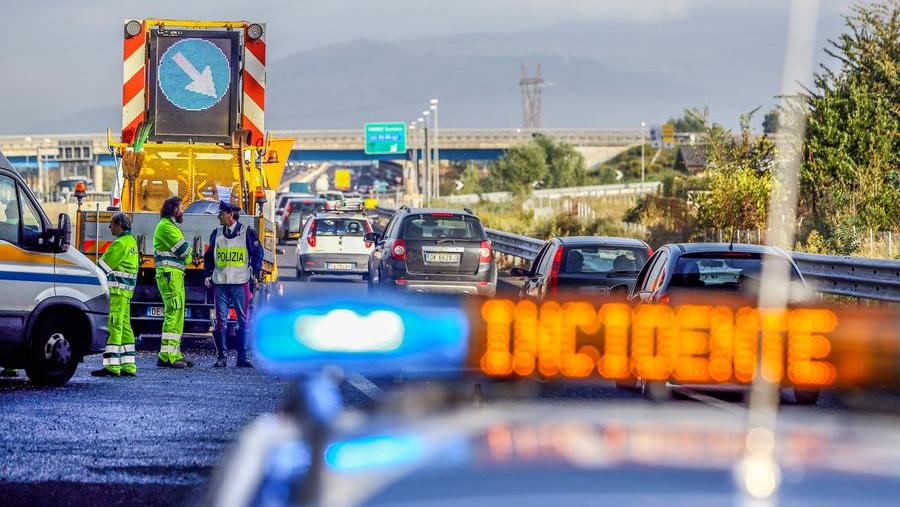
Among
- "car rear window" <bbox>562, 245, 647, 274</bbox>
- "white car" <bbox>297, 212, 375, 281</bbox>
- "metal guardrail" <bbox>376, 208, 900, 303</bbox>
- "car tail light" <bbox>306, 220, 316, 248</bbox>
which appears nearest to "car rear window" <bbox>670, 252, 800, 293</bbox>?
"metal guardrail" <bbox>376, 208, 900, 303</bbox>

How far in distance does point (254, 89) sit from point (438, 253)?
15.4ft

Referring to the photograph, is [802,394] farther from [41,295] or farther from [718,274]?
[41,295]

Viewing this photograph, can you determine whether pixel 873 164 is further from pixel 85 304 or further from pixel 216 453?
pixel 216 453

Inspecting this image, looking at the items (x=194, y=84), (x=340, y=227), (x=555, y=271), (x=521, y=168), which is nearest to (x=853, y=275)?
(x=555, y=271)

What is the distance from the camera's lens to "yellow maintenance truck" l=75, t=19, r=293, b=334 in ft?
66.7

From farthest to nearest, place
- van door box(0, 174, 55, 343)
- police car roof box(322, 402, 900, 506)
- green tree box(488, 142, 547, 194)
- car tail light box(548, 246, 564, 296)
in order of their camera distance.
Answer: green tree box(488, 142, 547, 194), car tail light box(548, 246, 564, 296), van door box(0, 174, 55, 343), police car roof box(322, 402, 900, 506)

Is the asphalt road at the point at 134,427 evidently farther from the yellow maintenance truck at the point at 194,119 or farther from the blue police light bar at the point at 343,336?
the yellow maintenance truck at the point at 194,119

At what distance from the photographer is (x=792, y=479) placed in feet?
6.15

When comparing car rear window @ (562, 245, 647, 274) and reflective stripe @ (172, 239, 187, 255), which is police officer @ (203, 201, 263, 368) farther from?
car rear window @ (562, 245, 647, 274)

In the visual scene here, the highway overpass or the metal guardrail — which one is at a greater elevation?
the highway overpass

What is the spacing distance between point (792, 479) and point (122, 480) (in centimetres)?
A: 749

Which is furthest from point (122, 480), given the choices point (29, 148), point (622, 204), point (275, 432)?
point (29, 148)

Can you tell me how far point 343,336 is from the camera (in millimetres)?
2348

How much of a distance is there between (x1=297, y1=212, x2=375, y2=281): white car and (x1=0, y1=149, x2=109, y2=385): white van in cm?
1914
